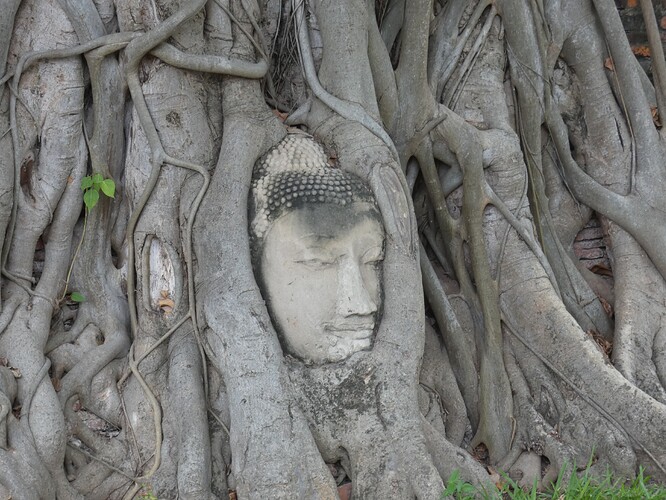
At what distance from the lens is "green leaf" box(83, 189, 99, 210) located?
2959mm

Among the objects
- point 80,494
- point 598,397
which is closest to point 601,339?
point 598,397

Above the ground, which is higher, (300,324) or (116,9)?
(116,9)

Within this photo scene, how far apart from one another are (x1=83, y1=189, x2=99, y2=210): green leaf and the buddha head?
2.21 feet

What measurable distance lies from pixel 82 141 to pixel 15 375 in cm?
104

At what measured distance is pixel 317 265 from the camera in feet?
8.95

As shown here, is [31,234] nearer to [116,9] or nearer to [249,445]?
[116,9]

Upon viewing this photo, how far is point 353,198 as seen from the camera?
9.30ft

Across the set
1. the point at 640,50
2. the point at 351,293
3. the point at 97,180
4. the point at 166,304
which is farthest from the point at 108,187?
the point at 640,50

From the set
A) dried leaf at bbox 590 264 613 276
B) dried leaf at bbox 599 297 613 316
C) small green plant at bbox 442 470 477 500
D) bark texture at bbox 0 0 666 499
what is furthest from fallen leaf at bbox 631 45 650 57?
small green plant at bbox 442 470 477 500

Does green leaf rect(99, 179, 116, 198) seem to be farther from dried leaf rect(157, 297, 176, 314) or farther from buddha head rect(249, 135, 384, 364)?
buddha head rect(249, 135, 384, 364)

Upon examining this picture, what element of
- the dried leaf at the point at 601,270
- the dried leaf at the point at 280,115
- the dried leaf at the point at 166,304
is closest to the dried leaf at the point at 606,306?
the dried leaf at the point at 601,270

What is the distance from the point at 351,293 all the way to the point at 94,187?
118cm

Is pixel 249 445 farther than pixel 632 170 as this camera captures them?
No

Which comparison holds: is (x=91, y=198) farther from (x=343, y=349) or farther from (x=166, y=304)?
(x=343, y=349)
